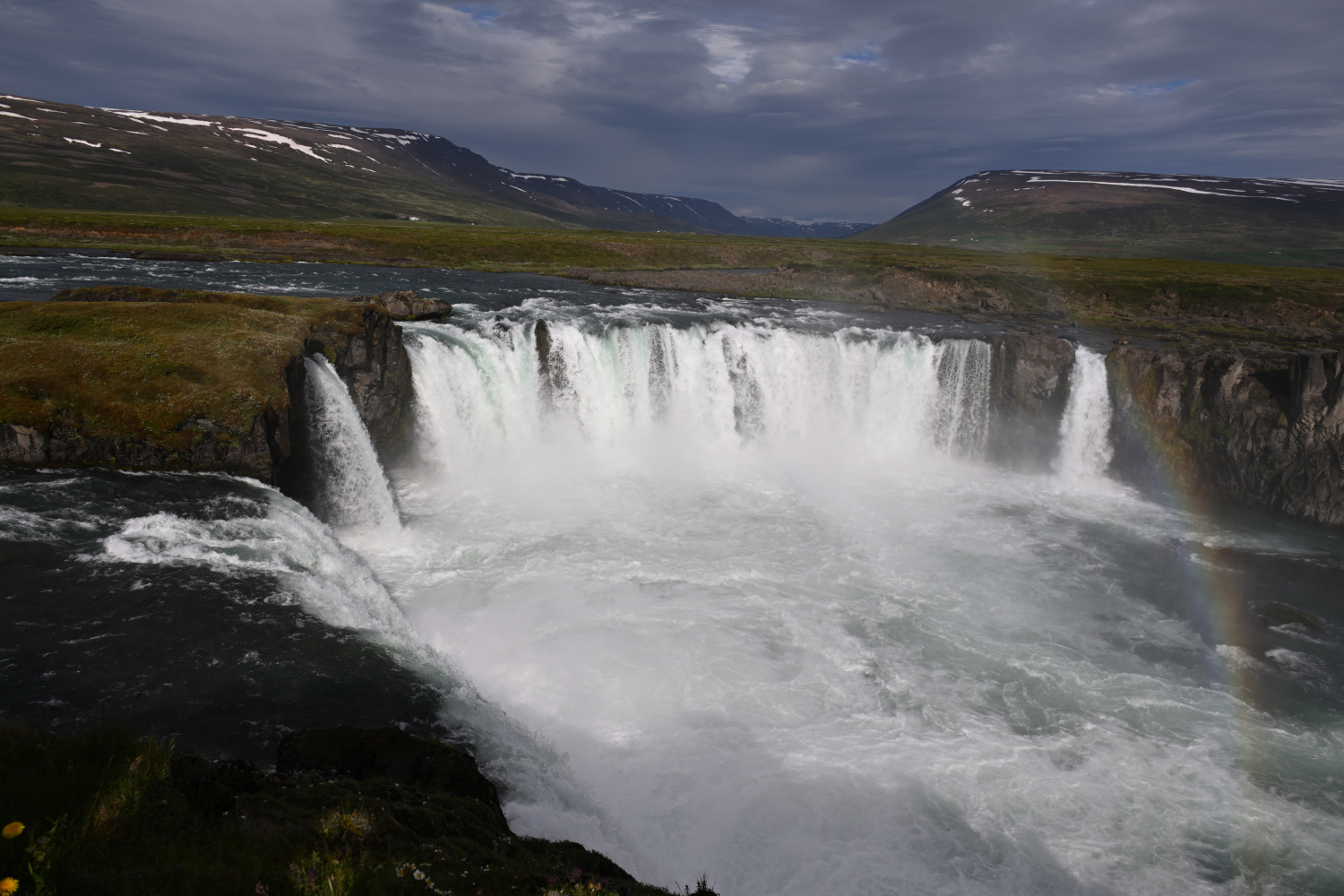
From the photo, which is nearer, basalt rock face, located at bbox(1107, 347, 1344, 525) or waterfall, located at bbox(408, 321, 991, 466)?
basalt rock face, located at bbox(1107, 347, 1344, 525)

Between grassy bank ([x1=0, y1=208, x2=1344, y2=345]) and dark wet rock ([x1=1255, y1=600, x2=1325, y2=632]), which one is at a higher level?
grassy bank ([x1=0, y1=208, x2=1344, y2=345])

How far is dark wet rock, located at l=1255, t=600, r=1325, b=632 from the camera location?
22578 millimetres

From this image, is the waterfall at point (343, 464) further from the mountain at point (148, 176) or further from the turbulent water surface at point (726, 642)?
the mountain at point (148, 176)

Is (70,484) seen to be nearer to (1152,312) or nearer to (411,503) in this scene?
(411,503)

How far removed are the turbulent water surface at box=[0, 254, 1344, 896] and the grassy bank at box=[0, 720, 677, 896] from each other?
3082 mm

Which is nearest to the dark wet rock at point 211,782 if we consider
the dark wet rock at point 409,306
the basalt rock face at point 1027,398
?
the dark wet rock at point 409,306

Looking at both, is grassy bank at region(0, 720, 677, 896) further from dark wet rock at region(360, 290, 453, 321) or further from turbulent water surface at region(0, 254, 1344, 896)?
dark wet rock at region(360, 290, 453, 321)

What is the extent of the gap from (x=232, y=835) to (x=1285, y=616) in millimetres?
29502

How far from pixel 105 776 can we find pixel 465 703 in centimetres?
702

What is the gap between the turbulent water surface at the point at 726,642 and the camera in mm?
12094

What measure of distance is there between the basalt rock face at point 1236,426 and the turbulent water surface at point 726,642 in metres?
1.84

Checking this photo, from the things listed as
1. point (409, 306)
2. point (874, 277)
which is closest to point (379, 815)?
point (409, 306)

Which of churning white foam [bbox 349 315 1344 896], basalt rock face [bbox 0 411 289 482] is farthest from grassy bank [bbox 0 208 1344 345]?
basalt rock face [bbox 0 411 289 482]

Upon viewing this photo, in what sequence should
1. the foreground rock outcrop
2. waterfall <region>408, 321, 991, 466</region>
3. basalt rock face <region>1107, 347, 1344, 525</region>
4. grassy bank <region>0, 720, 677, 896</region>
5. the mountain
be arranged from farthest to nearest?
the mountain → waterfall <region>408, 321, 991, 466</region> → basalt rock face <region>1107, 347, 1344, 525</region> → the foreground rock outcrop → grassy bank <region>0, 720, 677, 896</region>
